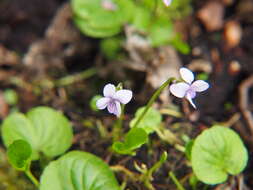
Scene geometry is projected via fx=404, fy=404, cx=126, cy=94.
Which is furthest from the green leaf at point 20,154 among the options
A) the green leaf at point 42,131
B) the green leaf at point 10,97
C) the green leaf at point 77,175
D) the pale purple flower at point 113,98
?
the green leaf at point 10,97

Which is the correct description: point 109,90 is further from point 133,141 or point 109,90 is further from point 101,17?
point 101,17

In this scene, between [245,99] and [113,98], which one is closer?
[113,98]

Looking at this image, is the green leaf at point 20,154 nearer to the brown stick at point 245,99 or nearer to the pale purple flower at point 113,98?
the pale purple flower at point 113,98

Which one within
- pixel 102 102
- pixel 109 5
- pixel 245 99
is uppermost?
pixel 109 5

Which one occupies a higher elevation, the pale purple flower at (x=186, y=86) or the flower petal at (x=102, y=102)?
the pale purple flower at (x=186, y=86)

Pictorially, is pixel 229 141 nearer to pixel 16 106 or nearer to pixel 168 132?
pixel 168 132

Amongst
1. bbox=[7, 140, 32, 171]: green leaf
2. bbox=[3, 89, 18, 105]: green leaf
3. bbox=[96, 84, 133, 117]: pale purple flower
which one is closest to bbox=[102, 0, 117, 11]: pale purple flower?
bbox=[3, 89, 18, 105]: green leaf

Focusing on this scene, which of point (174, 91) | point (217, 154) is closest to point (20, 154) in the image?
point (174, 91)

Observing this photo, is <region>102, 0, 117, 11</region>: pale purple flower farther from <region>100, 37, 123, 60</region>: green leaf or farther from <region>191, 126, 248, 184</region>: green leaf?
<region>191, 126, 248, 184</region>: green leaf
